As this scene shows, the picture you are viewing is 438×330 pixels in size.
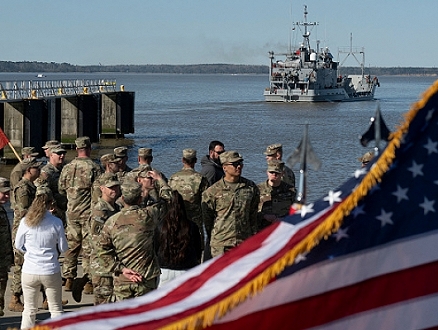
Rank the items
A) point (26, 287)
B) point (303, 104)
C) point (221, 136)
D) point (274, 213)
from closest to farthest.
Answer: point (26, 287)
point (274, 213)
point (221, 136)
point (303, 104)

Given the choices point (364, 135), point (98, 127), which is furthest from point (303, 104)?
point (364, 135)

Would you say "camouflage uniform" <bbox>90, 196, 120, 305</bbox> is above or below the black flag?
below

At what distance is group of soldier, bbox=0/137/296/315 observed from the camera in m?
6.38

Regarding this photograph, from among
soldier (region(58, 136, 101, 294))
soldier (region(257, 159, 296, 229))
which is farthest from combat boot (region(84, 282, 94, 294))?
soldier (region(257, 159, 296, 229))

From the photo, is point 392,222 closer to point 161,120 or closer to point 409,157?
point 409,157

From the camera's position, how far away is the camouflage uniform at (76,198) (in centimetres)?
924

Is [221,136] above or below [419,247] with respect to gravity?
below

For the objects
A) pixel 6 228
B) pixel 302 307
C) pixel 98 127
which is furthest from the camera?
pixel 98 127

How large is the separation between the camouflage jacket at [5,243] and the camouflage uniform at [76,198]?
1.53 metres

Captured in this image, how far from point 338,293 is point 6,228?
5.01m

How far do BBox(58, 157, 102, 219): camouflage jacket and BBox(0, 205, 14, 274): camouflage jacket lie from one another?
1.61 m

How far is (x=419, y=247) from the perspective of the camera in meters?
3.11

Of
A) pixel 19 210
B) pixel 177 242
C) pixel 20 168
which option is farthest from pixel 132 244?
pixel 20 168

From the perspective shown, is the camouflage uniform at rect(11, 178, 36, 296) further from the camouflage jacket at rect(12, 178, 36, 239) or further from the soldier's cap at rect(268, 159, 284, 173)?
the soldier's cap at rect(268, 159, 284, 173)
